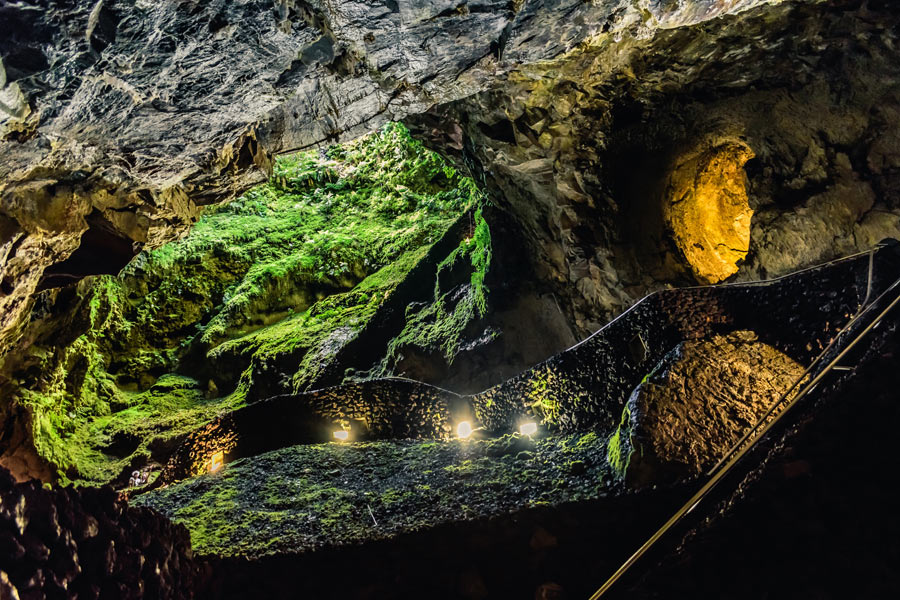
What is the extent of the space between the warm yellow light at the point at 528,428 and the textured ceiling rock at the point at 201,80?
323 centimetres

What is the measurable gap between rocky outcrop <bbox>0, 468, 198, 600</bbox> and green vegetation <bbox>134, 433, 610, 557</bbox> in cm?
59

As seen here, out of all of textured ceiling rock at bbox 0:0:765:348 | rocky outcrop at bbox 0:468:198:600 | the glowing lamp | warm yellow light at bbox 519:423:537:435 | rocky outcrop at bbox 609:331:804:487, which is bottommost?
the glowing lamp

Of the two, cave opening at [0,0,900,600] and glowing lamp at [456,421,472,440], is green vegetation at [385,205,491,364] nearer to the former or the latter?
cave opening at [0,0,900,600]

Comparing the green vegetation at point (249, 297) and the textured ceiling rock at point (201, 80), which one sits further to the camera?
the green vegetation at point (249, 297)

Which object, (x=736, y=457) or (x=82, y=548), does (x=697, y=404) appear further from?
(x=82, y=548)

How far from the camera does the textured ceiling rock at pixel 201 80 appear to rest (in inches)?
76.9

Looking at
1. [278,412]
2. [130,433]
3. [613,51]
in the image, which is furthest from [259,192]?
[613,51]

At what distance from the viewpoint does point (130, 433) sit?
8.29 metres

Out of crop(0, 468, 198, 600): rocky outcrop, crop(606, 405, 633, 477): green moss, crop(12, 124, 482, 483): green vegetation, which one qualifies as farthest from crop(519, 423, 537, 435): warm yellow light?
crop(12, 124, 482, 483): green vegetation

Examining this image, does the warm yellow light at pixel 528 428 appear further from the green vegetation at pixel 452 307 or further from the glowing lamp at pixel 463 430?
the green vegetation at pixel 452 307

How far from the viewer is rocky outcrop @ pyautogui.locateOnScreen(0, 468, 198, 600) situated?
1.27 metres

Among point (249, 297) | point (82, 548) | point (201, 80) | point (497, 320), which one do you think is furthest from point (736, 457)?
point (249, 297)

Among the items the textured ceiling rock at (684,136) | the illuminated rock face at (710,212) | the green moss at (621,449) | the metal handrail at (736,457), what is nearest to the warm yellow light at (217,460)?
the green moss at (621,449)

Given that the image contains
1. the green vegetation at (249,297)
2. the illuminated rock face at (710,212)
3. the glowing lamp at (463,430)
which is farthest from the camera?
the green vegetation at (249,297)
